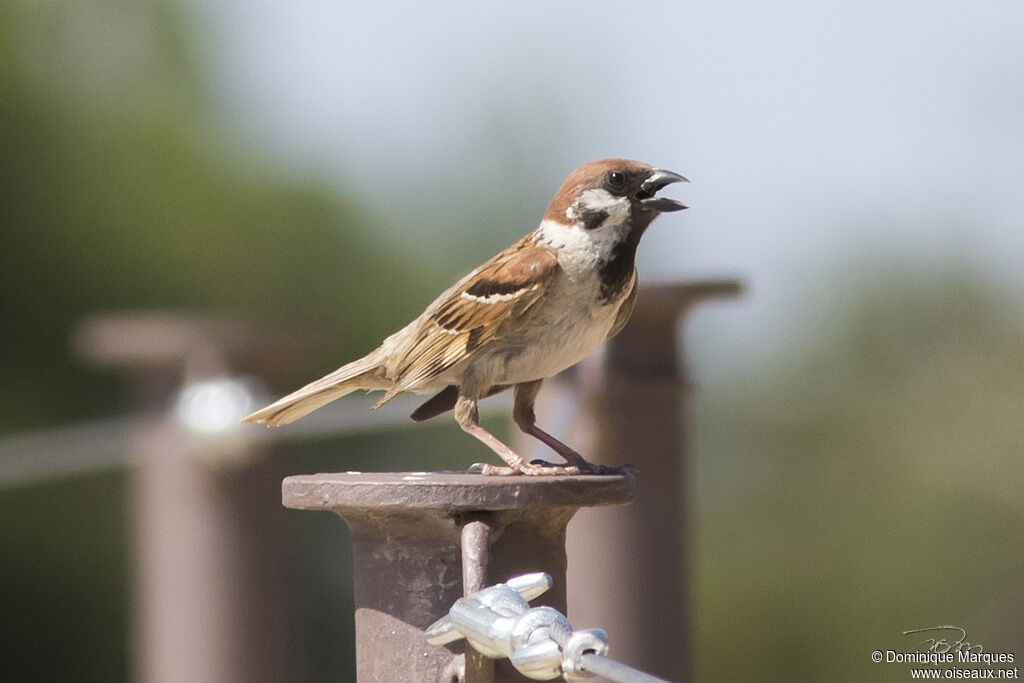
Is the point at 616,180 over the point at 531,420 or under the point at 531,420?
over

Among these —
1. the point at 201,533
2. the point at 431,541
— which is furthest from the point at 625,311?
the point at 201,533

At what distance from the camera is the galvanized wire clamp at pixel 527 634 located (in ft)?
4.73

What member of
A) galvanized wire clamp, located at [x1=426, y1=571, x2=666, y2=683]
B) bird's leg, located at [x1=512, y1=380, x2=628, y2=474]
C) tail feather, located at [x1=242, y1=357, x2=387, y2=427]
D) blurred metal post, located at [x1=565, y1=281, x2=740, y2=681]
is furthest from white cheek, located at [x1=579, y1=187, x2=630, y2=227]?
galvanized wire clamp, located at [x1=426, y1=571, x2=666, y2=683]

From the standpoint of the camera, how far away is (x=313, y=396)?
275 centimetres

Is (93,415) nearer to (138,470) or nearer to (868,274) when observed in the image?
(138,470)

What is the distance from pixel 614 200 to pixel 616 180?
1.5 inches

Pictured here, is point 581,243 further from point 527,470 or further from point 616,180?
point 527,470

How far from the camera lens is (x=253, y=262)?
7848mm

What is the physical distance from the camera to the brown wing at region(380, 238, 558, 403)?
2.55 meters

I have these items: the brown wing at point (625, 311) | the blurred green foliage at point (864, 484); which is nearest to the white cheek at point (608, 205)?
the brown wing at point (625, 311)

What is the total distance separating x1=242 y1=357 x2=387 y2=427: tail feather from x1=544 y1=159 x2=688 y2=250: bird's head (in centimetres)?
57

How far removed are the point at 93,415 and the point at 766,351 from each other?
377 cm

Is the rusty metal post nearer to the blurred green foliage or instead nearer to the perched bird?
the perched bird

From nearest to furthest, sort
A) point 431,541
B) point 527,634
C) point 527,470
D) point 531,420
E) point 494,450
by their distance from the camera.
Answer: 1. point 527,634
2. point 431,541
3. point 527,470
4. point 494,450
5. point 531,420
